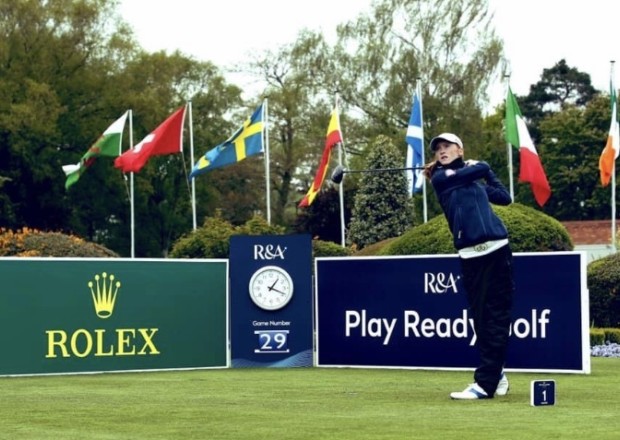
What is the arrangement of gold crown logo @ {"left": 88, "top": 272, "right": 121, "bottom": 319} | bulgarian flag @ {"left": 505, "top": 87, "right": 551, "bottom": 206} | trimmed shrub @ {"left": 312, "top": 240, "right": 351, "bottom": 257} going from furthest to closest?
bulgarian flag @ {"left": 505, "top": 87, "right": 551, "bottom": 206}
trimmed shrub @ {"left": 312, "top": 240, "right": 351, "bottom": 257}
gold crown logo @ {"left": 88, "top": 272, "right": 121, "bottom": 319}

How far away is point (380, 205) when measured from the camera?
47781mm

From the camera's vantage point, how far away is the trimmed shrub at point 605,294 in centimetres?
2541

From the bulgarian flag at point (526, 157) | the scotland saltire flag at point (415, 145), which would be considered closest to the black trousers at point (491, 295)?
the bulgarian flag at point (526, 157)

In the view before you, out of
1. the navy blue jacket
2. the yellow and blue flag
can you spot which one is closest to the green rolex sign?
the navy blue jacket

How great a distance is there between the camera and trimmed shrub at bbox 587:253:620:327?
83.4ft

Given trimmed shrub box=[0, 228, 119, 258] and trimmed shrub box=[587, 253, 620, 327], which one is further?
trimmed shrub box=[0, 228, 119, 258]

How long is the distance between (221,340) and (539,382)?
25.3 ft

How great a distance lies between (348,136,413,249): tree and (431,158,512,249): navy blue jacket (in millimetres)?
35050

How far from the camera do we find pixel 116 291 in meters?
16.7

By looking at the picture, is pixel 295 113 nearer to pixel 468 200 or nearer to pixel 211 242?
pixel 211 242

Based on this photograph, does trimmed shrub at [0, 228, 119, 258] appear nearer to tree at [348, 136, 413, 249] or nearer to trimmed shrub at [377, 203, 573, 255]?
trimmed shrub at [377, 203, 573, 255]

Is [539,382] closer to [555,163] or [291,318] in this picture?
[291,318]

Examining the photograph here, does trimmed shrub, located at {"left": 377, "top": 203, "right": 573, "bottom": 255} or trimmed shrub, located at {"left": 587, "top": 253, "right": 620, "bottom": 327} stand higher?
trimmed shrub, located at {"left": 377, "top": 203, "right": 573, "bottom": 255}

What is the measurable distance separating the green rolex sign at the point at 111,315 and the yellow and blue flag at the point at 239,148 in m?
18.2
